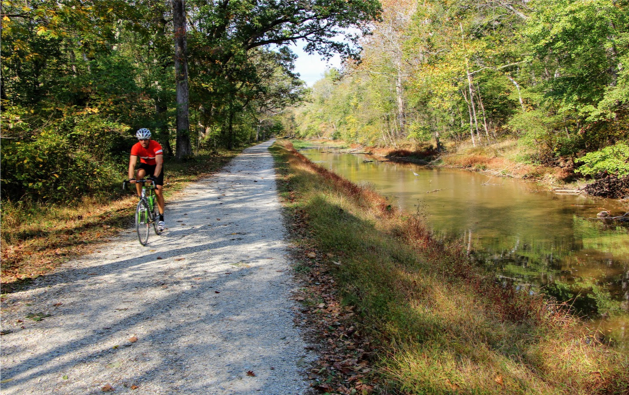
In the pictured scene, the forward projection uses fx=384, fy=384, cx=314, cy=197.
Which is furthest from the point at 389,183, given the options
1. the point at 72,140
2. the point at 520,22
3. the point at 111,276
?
the point at 111,276

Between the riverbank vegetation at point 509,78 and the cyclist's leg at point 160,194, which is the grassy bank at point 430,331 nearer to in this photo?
the cyclist's leg at point 160,194

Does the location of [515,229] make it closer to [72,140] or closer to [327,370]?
[327,370]

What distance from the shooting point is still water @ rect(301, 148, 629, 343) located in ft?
25.5

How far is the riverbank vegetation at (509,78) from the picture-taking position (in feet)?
48.3

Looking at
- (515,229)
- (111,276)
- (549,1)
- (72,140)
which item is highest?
(549,1)

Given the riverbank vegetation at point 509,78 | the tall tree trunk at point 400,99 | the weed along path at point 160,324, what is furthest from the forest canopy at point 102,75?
the tall tree trunk at point 400,99

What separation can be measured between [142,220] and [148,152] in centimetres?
131

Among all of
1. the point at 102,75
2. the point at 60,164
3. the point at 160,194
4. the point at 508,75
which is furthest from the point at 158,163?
the point at 508,75

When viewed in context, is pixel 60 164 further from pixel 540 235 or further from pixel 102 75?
pixel 540 235

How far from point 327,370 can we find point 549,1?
18101mm

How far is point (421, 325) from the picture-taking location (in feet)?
13.9

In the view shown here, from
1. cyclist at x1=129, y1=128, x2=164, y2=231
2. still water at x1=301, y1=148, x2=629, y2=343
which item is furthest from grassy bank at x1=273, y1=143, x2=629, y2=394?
cyclist at x1=129, y1=128, x2=164, y2=231

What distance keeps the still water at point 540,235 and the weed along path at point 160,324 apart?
5.64 m

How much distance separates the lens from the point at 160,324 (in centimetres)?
440
